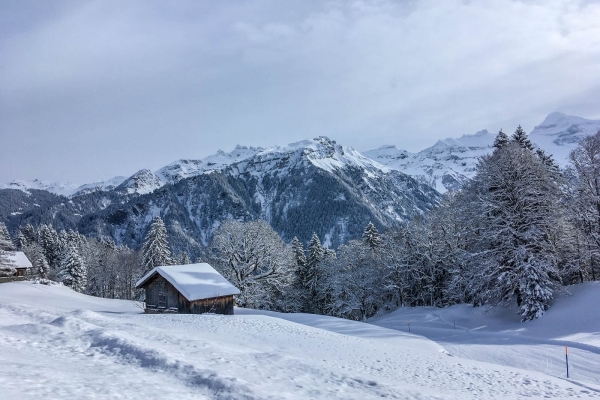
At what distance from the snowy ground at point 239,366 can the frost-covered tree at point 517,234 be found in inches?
191

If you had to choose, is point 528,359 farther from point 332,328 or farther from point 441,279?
point 441,279

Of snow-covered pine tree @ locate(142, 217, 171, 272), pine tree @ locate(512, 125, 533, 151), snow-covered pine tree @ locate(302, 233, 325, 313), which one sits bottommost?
snow-covered pine tree @ locate(302, 233, 325, 313)

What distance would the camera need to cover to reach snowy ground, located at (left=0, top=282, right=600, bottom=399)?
8539mm

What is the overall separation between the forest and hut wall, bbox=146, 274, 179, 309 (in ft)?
32.1

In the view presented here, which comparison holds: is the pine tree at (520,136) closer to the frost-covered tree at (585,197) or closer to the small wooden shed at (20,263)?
the frost-covered tree at (585,197)

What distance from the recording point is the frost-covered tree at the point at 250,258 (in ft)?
136

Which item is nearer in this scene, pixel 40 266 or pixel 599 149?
pixel 599 149

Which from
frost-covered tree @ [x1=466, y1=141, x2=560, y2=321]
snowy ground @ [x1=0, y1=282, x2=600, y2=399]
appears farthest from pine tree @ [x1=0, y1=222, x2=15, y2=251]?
frost-covered tree @ [x1=466, y1=141, x2=560, y2=321]

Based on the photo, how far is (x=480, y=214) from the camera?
27.8m

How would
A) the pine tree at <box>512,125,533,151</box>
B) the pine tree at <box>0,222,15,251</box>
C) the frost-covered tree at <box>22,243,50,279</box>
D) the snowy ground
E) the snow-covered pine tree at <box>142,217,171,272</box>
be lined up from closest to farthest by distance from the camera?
the snowy ground
the pine tree at <box>512,125,533,151</box>
the pine tree at <box>0,222,15,251</box>
the snow-covered pine tree at <box>142,217,171,272</box>
the frost-covered tree at <box>22,243,50,279</box>

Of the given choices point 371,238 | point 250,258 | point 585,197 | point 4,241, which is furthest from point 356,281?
point 4,241

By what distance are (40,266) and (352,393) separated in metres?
78.3

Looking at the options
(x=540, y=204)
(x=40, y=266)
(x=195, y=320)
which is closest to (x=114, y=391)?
(x=195, y=320)

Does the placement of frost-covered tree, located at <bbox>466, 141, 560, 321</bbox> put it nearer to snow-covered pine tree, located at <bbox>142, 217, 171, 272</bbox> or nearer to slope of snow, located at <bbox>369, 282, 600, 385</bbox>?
slope of snow, located at <bbox>369, 282, 600, 385</bbox>
